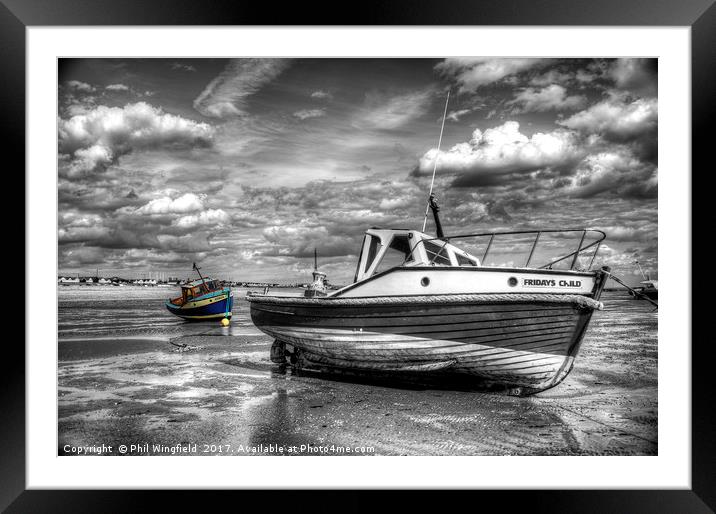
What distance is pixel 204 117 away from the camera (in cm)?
514

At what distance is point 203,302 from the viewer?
40.7ft

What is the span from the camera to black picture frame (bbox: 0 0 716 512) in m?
3.75

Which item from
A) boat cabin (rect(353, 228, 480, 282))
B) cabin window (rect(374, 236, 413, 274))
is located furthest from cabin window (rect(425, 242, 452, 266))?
cabin window (rect(374, 236, 413, 274))

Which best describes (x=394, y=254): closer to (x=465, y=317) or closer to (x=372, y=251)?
(x=372, y=251)

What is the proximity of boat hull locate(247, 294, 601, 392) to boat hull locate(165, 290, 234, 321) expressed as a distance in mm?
7777

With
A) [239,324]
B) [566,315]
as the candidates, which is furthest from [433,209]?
[239,324]

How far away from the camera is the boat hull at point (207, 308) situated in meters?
12.4

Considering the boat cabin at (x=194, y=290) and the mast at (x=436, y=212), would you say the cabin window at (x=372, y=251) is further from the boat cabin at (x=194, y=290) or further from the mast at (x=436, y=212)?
the boat cabin at (x=194, y=290)

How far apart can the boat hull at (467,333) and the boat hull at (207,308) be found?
25.5 feet

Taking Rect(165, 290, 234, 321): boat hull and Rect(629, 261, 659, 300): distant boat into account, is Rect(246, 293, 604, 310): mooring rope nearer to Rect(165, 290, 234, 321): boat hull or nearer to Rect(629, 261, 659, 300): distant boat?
Rect(629, 261, 659, 300): distant boat

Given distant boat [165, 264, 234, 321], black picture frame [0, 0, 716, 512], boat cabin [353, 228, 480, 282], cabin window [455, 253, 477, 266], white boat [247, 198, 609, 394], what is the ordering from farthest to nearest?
distant boat [165, 264, 234, 321] → cabin window [455, 253, 477, 266] → boat cabin [353, 228, 480, 282] → white boat [247, 198, 609, 394] → black picture frame [0, 0, 716, 512]
